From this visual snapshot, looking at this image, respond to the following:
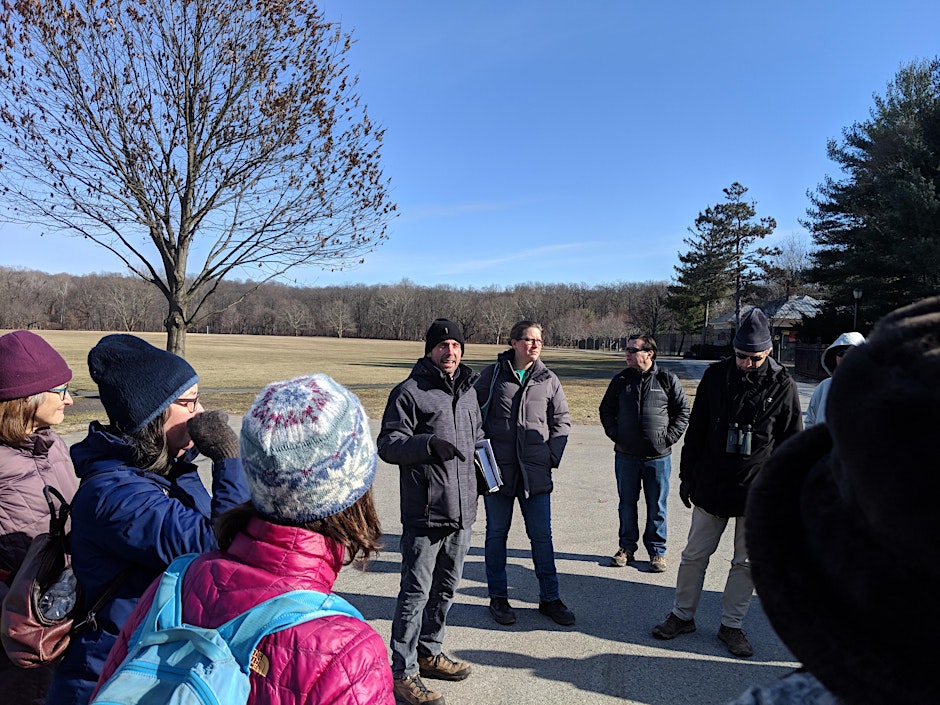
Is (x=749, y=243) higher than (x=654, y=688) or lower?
higher

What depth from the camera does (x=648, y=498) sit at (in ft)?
19.4

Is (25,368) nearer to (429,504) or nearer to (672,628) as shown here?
(429,504)

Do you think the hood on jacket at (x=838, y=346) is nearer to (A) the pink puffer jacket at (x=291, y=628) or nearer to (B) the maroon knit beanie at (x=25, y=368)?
(A) the pink puffer jacket at (x=291, y=628)

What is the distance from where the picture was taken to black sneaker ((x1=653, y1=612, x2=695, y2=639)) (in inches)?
170

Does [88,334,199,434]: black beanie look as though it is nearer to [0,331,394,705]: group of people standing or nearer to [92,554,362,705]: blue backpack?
[0,331,394,705]: group of people standing

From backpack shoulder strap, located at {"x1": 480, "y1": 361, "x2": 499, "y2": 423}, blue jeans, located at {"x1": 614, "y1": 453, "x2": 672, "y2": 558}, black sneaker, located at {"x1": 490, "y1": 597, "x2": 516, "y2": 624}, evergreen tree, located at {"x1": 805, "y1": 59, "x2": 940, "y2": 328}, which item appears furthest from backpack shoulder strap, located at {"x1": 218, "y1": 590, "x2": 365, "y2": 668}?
evergreen tree, located at {"x1": 805, "y1": 59, "x2": 940, "y2": 328}

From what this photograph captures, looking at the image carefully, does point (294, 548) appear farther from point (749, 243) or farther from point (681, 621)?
point (749, 243)

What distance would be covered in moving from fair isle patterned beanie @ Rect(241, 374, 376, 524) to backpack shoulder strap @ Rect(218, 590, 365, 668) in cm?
24

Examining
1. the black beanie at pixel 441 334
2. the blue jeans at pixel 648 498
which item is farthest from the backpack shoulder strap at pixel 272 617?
the blue jeans at pixel 648 498

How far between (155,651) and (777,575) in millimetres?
1200

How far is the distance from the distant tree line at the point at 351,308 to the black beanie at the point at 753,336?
98.5 metres

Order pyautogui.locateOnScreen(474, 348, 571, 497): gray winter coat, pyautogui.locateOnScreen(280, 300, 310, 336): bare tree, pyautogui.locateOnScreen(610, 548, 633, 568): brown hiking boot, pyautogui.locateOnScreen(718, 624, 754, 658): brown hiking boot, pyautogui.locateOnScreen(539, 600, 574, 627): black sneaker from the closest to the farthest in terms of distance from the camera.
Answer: pyautogui.locateOnScreen(718, 624, 754, 658): brown hiking boot, pyautogui.locateOnScreen(539, 600, 574, 627): black sneaker, pyautogui.locateOnScreen(474, 348, 571, 497): gray winter coat, pyautogui.locateOnScreen(610, 548, 633, 568): brown hiking boot, pyautogui.locateOnScreen(280, 300, 310, 336): bare tree

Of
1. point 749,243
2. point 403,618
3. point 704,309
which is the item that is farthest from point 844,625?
point 704,309

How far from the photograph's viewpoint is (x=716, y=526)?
4418 mm
